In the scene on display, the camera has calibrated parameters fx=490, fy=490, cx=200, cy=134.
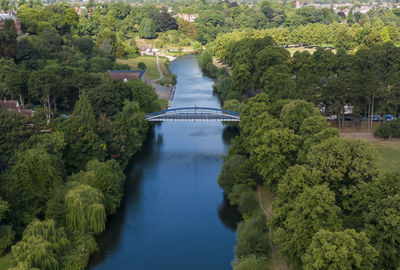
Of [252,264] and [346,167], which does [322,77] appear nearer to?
[346,167]

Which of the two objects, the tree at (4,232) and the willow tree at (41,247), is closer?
the willow tree at (41,247)

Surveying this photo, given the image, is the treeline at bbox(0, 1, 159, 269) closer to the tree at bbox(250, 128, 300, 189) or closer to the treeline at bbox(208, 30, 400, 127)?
the tree at bbox(250, 128, 300, 189)

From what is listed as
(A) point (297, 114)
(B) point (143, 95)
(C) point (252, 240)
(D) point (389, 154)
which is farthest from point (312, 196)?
(B) point (143, 95)

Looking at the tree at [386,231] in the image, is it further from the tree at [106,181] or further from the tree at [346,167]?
the tree at [106,181]

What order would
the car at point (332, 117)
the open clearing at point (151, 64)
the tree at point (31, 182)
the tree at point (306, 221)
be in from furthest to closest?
the open clearing at point (151, 64), the car at point (332, 117), the tree at point (31, 182), the tree at point (306, 221)

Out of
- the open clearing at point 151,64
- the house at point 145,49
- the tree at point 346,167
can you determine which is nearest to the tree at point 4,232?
the tree at point 346,167

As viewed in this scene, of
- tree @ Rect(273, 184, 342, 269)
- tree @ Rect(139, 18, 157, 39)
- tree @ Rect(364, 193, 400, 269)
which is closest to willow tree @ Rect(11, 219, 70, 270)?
tree @ Rect(273, 184, 342, 269)
